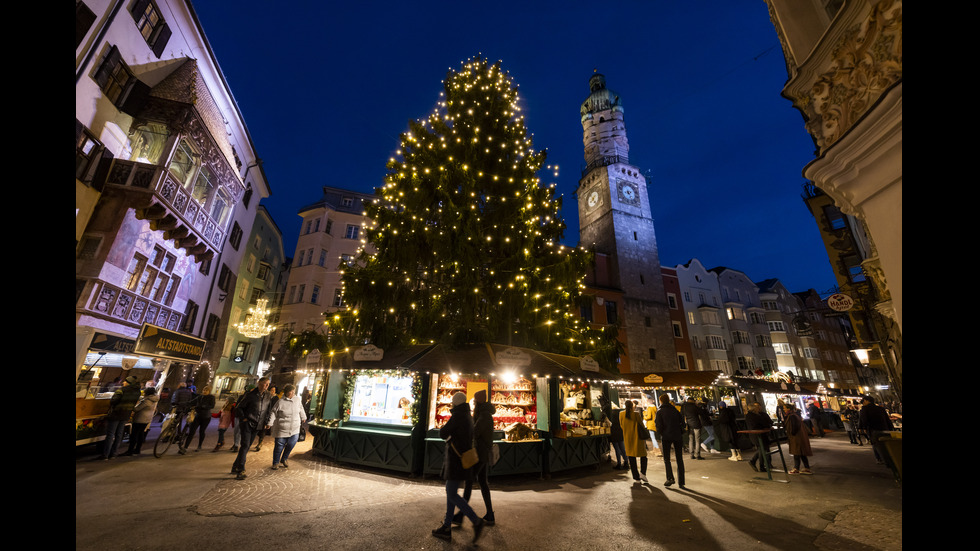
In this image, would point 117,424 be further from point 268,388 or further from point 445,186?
point 445,186

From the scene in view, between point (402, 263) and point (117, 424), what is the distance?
28.1ft

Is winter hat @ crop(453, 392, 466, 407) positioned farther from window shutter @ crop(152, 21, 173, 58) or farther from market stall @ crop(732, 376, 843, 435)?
window shutter @ crop(152, 21, 173, 58)

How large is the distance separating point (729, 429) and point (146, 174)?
80.0 feet

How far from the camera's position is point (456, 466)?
5.65 meters

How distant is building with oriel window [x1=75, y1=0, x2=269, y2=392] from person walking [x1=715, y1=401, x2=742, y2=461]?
2301 centimetres

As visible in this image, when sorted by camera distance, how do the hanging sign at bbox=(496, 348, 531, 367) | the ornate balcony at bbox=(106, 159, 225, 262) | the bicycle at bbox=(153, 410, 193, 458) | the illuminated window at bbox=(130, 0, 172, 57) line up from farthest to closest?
the ornate balcony at bbox=(106, 159, 225, 262), the illuminated window at bbox=(130, 0, 172, 57), the bicycle at bbox=(153, 410, 193, 458), the hanging sign at bbox=(496, 348, 531, 367)

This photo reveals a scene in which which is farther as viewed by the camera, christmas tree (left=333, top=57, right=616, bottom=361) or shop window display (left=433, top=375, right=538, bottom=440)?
christmas tree (left=333, top=57, right=616, bottom=361)

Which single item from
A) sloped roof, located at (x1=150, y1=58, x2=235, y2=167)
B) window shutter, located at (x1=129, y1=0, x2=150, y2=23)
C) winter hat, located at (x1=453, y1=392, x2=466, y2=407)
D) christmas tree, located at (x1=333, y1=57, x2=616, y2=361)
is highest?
window shutter, located at (x1=129, y1=0, x2=150, y2=23)

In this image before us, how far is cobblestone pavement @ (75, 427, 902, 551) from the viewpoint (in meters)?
5.15

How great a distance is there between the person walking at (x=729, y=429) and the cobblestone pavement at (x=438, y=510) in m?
3.23

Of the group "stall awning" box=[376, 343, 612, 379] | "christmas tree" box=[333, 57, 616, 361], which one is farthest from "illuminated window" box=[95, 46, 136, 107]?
"stall awning" box=[376, 343, 612, 379]

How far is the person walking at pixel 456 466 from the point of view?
534 cm

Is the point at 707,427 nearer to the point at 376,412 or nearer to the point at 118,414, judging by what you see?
the point at 376,412
